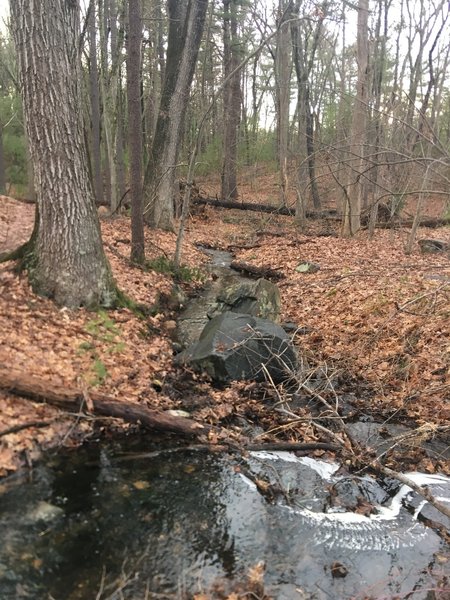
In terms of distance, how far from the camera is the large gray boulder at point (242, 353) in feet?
23.2

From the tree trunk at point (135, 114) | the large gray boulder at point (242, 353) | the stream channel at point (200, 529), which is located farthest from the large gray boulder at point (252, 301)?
the stream channel at point (200, 529)

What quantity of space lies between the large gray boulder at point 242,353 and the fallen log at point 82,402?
1764 mm

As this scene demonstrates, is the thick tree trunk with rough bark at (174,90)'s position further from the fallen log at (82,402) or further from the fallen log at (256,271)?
the fallen log at (82,402)

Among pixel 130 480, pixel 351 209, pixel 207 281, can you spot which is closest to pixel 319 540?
pixel 130 480

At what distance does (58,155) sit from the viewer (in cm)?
666

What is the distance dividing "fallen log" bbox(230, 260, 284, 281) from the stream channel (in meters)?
7.84

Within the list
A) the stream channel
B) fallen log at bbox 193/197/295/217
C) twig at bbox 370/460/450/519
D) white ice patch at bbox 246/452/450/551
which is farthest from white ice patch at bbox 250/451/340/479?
fallen log at bbox 193/197/295/217

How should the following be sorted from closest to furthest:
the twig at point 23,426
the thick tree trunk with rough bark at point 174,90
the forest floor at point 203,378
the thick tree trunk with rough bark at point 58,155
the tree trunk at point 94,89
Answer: the twig at point 23,426, the forest floor at point 203,378, the thick tree trunk with rough bark at point 58,155, the thick tree trunk with rough bark at point 174,90, the tree trunk at point 94,89

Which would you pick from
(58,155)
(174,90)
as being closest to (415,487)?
(58,155)

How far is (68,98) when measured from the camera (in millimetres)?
6637

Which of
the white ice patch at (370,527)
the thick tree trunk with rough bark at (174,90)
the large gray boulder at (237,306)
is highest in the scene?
the thick tree trunk with rough bark at (174,90)

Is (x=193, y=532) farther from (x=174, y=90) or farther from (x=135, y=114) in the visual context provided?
(x=174, y=90)

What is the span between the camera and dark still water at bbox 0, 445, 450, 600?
138 inches

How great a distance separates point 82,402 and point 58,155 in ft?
11.9
